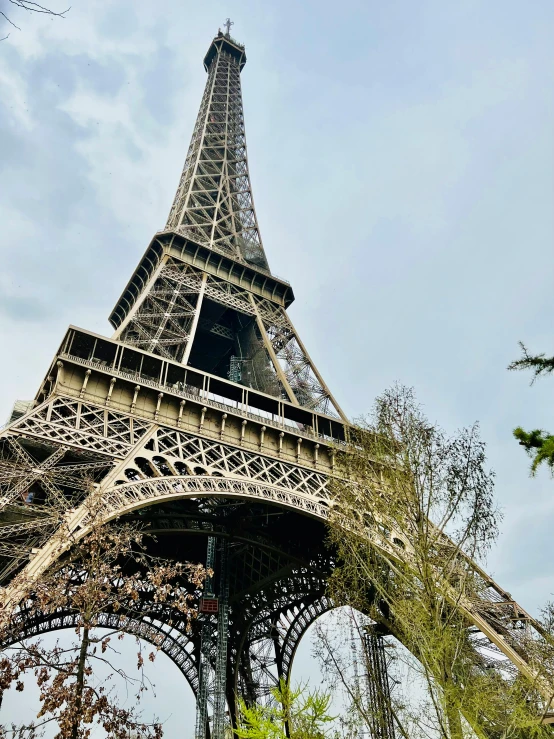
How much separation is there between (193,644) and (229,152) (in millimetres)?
33206

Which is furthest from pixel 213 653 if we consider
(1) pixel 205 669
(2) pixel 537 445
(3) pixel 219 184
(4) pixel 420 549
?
(3) pixel 219 184

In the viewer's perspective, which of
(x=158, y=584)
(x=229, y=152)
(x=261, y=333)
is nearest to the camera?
(x=158, y=584)

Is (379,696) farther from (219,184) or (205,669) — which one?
(219,184)

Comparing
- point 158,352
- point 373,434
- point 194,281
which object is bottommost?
point 373,434

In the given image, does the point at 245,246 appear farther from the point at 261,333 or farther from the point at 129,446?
the point at 129,446

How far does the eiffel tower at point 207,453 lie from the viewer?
651 inches

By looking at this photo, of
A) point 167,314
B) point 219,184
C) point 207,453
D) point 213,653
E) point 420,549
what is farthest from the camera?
point 219,184

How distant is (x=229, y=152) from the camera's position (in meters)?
44.3

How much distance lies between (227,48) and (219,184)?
74.6 feet

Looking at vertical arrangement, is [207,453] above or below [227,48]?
below

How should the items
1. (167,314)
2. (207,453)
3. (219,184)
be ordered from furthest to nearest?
(219,184), (167,314), (207,453)

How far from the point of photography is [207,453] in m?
21.0

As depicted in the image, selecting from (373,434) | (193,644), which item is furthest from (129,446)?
(193,644)

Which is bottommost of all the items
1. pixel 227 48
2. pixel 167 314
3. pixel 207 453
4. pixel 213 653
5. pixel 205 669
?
pixel 205 669
